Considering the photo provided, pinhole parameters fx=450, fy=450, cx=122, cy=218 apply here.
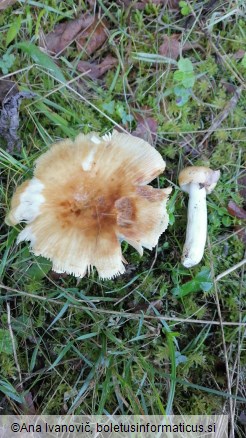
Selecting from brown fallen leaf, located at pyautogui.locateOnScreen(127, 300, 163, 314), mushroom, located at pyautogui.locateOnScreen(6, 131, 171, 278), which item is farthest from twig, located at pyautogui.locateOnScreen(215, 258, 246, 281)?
mushroom, located at pyautogui.locateOnScreen(6, 131, 171, 278)

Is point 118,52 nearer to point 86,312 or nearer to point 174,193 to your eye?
point 174,193

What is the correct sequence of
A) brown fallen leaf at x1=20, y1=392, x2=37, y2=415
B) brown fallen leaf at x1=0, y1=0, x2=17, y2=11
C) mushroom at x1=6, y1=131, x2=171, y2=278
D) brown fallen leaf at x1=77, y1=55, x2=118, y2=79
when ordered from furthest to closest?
brown fallen leaf at x1=77, y1=55, x2=118, y2=79 < brown fallen leaf at x1=0, y1=0, x2=17, y2=11 < brown fallen leaf at x1=20, y1=392, x2=37, y2=415 < mushroom at x1=6, y1=131, x2=171, y2=278

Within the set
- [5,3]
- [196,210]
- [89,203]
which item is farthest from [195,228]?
[5,3]

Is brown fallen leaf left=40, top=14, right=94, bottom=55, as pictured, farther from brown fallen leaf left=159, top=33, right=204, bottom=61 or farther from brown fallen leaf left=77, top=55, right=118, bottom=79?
brown fallen leaf left=159, top=33, right=204, bottom=61

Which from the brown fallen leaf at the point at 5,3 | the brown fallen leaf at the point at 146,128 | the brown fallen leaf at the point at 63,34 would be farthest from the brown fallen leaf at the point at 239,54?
the brown fallen leaf at the point at 5,3

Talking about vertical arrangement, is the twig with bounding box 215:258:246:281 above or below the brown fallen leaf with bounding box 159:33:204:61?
below

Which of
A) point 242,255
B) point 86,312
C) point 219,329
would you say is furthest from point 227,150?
point 86,312
